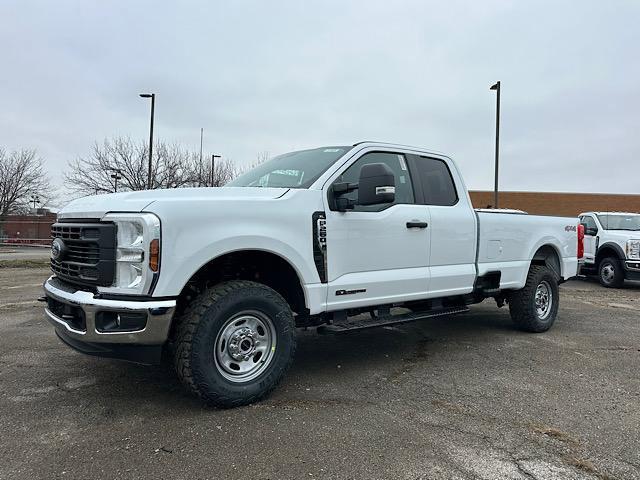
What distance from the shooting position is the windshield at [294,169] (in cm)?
435

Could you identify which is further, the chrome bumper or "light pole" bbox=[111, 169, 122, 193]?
"light pole" bbox=[111, 169, 122, 193]

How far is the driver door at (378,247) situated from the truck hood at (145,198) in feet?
2.14

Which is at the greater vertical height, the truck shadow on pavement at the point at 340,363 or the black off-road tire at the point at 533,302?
the black off-road tire at the point at 533,302

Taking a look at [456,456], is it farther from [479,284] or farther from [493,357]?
[479,284]

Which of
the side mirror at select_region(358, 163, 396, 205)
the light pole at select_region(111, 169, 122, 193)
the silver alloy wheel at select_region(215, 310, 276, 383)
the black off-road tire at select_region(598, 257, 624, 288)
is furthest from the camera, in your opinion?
the light pole at select_region(111, 169, 122, 193)

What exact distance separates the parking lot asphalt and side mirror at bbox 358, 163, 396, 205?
5.12 ft

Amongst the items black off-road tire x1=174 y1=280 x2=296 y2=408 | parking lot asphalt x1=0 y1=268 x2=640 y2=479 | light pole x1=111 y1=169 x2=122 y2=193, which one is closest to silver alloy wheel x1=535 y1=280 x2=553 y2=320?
parking lot asphalt x1=0 y1=268 x2=640 y2=479

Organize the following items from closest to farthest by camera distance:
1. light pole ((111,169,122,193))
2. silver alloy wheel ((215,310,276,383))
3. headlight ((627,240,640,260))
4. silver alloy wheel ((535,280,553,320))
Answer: silver alloy wheel ((215,310,276,383)) < silver alloy wheel ((535,280,553,320)) < headlight ((627,240,640,260)) < light pole ((111,169,122,193))

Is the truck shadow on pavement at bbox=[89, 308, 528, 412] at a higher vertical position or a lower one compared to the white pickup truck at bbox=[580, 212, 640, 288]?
lower

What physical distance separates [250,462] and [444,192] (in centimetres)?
350

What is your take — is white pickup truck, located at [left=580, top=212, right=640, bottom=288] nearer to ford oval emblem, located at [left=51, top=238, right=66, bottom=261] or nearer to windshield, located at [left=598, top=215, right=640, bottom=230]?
windshield, located at [left=598, top=215, right=640, bottom=230]

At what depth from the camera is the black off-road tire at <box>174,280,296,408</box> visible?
133 inches

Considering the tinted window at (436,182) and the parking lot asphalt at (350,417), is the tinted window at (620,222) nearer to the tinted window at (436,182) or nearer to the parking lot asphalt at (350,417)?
the parking lot asphalt at (350,417)

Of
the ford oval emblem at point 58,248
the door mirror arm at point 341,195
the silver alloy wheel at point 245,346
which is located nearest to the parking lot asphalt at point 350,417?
the silver alloy wheel at point 245,346
